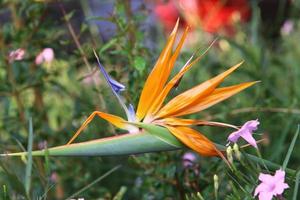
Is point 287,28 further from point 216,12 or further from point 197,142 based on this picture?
point 197,142

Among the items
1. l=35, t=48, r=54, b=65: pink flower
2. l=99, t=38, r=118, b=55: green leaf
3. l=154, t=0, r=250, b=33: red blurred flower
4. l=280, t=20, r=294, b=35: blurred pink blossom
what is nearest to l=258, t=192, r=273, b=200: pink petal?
l=99, t=38, r=118, b=55: green leaf

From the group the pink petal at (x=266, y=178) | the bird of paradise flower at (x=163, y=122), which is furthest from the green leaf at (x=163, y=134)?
the pink petal at (x=266, y=178)

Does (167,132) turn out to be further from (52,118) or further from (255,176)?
(52,118)

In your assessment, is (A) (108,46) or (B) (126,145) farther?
(A) (108,46)

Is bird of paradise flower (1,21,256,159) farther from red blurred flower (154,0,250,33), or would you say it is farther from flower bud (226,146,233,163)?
red blurred flower (154,0,250,33)

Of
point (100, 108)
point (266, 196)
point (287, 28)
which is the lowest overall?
point (287, 28)

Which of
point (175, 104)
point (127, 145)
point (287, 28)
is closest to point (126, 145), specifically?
point (127, 145)
